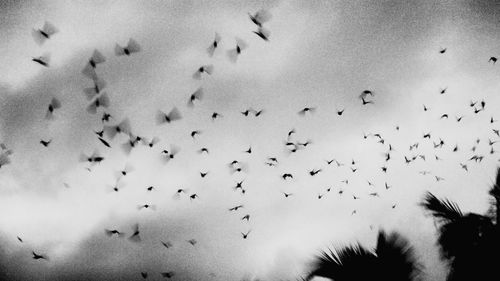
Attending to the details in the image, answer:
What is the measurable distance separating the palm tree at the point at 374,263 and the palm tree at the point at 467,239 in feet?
2.69

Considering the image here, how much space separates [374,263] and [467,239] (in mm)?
2095

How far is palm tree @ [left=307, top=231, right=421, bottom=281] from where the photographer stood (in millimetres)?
3656

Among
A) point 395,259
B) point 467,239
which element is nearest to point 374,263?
point 395,259

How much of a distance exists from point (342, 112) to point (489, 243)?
10.4m

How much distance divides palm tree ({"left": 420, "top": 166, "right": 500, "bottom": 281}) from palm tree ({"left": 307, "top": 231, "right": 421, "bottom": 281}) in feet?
2.69

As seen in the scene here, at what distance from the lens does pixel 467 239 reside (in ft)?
15.2

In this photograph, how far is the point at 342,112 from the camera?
14062mm

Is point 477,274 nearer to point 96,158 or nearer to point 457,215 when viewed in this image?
point 457,215

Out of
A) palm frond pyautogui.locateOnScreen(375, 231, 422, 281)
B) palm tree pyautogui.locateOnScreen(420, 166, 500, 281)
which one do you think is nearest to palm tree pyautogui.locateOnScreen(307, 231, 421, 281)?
palm frond pyautogui.locateOnScreen(375, 231, 422, 281)

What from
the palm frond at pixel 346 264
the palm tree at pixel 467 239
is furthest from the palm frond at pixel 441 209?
the palm frond at pixel 346 264

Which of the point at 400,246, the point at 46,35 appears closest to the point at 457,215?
the point at 400,246

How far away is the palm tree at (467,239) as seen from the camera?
394cm

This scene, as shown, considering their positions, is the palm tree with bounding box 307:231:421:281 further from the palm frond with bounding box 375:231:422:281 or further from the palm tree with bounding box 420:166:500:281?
the palm tree with bounding box 420:166:500:281

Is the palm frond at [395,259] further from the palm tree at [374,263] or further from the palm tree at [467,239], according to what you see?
the palm tree at [467,239]
